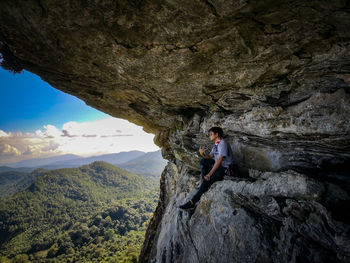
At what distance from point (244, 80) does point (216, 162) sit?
407cm

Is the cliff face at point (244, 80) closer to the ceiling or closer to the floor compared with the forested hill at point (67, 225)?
closer to the ceiling

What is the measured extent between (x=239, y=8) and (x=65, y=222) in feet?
601

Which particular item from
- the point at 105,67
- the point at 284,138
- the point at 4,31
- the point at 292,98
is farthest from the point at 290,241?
the point at 4,31

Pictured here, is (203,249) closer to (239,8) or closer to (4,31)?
(239,8)

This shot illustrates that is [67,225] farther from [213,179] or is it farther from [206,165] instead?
[213,179]

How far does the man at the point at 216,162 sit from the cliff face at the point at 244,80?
448 millimetres

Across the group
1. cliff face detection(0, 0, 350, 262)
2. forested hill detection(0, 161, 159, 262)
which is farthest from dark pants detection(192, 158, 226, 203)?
forested hill detection(0, 161, 159, 262)

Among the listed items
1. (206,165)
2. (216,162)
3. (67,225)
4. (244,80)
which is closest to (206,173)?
(206,165)

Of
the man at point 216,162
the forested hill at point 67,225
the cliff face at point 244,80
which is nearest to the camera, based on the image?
the cliff face at point 244,80

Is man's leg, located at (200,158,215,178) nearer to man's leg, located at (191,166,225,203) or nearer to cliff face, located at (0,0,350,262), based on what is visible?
man's leg, located at (191,166,225,203)

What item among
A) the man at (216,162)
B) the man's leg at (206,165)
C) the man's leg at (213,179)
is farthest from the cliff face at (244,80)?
the man's leg at (206,165)

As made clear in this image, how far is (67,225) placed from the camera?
123000 mm

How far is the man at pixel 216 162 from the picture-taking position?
6918mm

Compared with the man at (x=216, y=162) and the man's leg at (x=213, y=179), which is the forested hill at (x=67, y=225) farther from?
the man at (x=216, y=162)
